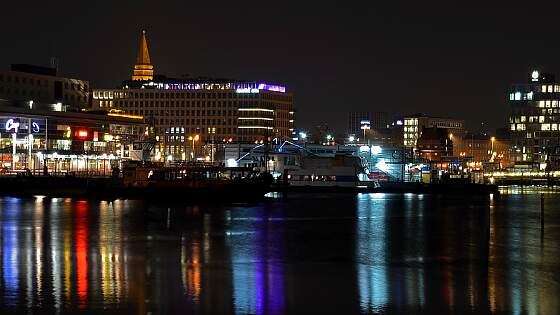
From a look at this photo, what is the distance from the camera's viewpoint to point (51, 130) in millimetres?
160750

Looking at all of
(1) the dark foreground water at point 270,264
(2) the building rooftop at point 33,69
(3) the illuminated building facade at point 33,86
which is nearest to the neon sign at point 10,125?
(3) the illuminated building facade at point 33,86

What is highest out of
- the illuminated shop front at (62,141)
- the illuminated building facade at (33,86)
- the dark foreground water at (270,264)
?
the illuminated building facade at (33,86)

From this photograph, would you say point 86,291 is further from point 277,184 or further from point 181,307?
point 277,184

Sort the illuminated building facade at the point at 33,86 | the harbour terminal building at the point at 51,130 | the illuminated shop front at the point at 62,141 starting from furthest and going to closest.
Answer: the illuminated building facade at the point at 33,86, the harbour terminal building at the point at 51,130, the illuminated shop front at the point at 62,141

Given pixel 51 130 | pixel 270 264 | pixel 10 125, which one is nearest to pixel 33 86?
pixel 51 130

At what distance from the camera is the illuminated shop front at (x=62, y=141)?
480 feet

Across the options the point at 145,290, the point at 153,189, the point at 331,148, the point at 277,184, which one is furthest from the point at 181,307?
the point at 331,148

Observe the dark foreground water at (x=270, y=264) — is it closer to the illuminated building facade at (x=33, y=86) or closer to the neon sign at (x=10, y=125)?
the neon sign at (x=10, y=125)

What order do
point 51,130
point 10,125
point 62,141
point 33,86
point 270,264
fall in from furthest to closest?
point 33,86
point 62,141
point 51,130
point 10,125
point 270,264

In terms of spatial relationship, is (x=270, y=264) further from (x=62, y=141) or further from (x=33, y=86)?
(x=33, y=86)

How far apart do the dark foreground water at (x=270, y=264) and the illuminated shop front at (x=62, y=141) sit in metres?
79.4

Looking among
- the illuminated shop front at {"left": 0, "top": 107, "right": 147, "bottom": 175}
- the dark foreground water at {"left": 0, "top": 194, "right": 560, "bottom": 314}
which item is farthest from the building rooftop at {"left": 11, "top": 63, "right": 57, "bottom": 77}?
the dark foreground water at {"left": 0, "top": 194, "right": 560, "bottom": 314}

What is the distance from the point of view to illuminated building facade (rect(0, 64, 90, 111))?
17800 cm

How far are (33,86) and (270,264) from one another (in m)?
160
